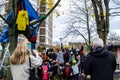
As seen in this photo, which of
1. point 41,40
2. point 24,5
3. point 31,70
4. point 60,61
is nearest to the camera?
point 31,70

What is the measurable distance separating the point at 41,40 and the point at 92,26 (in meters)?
64.1

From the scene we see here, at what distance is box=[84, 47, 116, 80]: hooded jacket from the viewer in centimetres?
854

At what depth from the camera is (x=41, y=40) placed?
11062 cm

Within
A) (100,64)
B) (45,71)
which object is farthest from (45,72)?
(100,64)

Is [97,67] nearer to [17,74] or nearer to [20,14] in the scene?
[17,74]

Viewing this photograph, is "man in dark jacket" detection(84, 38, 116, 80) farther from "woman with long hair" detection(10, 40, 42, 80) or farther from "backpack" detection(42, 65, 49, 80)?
"backpack" detection(42, 65, 49, 80)

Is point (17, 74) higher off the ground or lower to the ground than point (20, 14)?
lower

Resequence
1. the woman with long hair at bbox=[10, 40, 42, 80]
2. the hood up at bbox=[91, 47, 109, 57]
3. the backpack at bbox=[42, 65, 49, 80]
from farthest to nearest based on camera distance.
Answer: the backpack at bbox=[42, 65, 49, 80]
the hood up at bbox=[91, 47, 109, 57]
the woman with long hair at bbox=[10, 40, 42, 80]

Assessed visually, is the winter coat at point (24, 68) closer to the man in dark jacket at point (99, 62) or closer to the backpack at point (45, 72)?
the man in dark jacket at point (99, 62)

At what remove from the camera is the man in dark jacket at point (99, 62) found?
8.51 m

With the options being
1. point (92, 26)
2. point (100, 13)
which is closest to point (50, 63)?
point (100, 13)

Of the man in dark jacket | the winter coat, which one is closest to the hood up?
the man in dark jacket

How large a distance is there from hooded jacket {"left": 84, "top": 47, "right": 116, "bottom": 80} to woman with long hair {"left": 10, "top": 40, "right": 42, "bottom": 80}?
108 centimetres

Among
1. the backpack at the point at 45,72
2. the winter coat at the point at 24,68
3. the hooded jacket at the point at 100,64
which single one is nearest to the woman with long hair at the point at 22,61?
the winter coat at the point at 24,68
